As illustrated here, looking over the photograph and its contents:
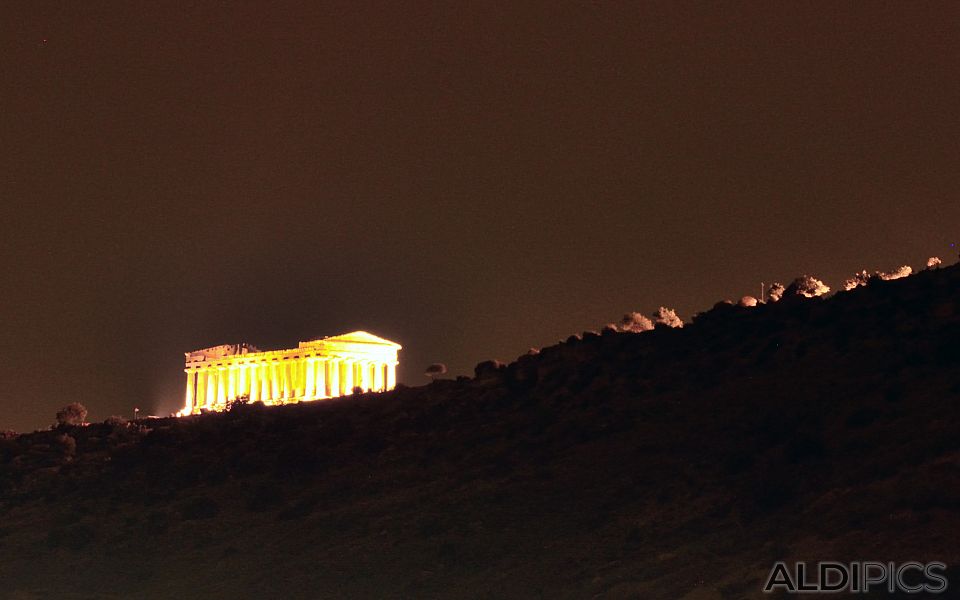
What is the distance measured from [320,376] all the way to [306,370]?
80.0 inches

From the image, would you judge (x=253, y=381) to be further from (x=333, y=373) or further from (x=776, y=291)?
(x=776, y=291)

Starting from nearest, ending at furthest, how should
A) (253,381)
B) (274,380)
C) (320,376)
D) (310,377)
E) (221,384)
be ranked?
1. (310,377)
2. (320,376)
3. (274,380)
4. (253,381)
5. (221,384)

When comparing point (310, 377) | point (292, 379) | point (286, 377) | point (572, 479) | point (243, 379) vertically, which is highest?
point (243, 379)

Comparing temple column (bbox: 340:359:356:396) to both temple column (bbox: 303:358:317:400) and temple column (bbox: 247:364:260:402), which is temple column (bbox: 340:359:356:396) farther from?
temple column (bbox: 247:364:260:402)

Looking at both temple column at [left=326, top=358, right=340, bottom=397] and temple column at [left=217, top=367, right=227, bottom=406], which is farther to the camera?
temple column at [left=217, top=367, right=227, bottom=406]

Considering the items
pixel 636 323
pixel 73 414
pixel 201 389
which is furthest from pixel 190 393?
pixel 636 323

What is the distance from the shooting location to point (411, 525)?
53125mm

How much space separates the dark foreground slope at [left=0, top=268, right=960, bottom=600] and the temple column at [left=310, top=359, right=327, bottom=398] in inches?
2283

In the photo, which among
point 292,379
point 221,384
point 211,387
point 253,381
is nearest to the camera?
point 292,379

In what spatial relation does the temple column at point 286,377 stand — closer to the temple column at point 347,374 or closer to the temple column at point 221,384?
the temple column at point 347,374

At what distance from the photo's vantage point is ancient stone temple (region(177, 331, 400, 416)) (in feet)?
463

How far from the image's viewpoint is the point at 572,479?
52750mm

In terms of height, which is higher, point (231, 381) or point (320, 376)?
point (231, 381)

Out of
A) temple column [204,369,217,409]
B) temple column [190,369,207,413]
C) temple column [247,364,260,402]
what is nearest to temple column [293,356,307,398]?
temple column [247,364,260,402]
